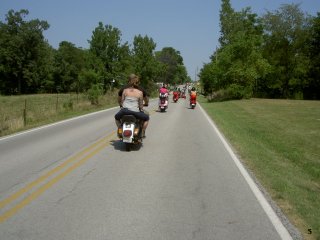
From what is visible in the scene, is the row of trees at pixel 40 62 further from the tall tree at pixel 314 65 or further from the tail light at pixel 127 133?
the tail light at pixel 127 133

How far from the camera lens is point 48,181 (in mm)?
7695

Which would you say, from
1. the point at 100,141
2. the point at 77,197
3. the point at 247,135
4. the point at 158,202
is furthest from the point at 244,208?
the point at 247,135

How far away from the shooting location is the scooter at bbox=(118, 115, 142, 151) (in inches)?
429

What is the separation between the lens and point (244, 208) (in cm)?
630

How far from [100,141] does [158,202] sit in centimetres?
682

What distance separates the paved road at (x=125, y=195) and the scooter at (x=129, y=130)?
355mm

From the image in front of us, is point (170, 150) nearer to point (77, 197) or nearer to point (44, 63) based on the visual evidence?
point (77, 197)

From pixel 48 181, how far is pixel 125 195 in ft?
5.63

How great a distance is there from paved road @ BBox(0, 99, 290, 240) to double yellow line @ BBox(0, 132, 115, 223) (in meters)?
0.01

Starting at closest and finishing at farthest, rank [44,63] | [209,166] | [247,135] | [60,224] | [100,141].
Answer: [60,224]
[209,166]
[100,141]
[247,135]
[44,63]

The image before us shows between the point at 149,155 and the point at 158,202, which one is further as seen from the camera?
the point at 149,155

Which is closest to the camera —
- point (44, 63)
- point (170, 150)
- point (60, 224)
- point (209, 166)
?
point (60, 224)

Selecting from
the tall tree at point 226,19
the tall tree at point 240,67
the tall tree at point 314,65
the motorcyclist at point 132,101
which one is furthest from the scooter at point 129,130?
the tall tree at point 226,19

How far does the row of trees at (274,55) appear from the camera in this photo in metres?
46.3
